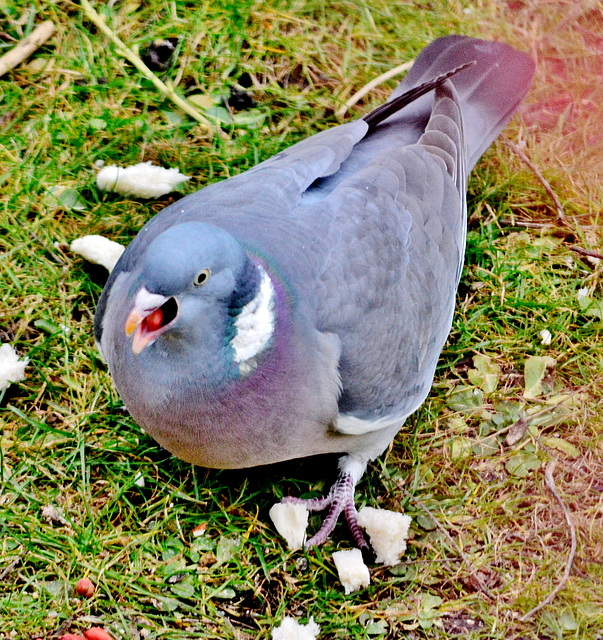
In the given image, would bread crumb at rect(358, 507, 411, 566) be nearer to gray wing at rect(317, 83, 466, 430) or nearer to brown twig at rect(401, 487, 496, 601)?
brown twig at rect(401, 487, 496, 601)

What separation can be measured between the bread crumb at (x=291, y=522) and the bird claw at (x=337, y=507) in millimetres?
55

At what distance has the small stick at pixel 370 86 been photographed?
4.67 metres

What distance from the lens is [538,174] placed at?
14.7ft

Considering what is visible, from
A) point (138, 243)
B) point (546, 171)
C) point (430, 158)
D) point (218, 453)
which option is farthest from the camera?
point (546, 171)

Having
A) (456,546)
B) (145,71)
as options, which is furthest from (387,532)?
(145,71)

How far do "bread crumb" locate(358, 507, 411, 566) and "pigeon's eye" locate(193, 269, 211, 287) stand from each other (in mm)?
1321

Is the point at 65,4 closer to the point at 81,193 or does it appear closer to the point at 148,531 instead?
the point at 81,193

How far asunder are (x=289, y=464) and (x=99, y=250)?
1.31 metres

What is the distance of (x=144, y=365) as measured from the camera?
2.82 meters

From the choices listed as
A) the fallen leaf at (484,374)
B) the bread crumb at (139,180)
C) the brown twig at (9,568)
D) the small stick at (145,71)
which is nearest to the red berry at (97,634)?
the brown twig at (9,568)

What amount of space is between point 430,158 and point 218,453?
5.38 ft

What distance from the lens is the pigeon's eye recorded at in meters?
2.53

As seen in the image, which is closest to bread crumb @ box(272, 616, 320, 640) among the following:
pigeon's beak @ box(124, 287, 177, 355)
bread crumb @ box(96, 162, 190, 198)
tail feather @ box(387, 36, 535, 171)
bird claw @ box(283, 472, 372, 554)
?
bird claw @ box(283, 472, 372, 554)

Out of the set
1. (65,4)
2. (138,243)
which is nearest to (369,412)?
(138,243)
